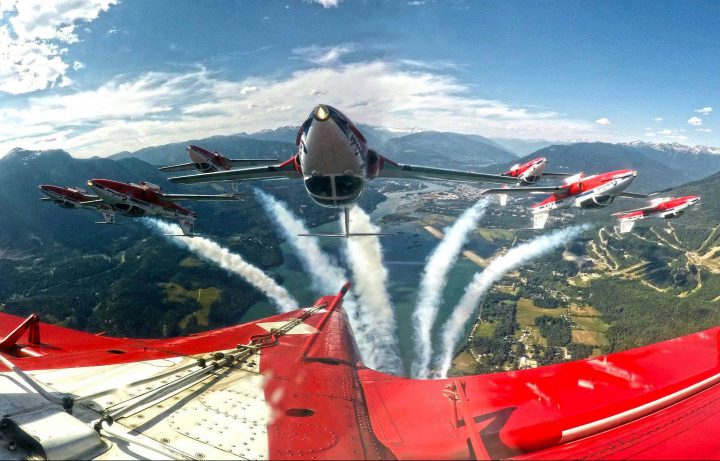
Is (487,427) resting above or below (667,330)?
above

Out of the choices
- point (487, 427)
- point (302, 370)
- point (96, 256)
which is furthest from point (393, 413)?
point (96, 256)

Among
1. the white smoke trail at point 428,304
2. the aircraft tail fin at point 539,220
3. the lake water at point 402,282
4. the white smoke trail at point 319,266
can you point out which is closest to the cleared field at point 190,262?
the lake water at point 402,282

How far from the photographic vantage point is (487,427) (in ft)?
25.4

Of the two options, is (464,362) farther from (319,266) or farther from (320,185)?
(320,185)

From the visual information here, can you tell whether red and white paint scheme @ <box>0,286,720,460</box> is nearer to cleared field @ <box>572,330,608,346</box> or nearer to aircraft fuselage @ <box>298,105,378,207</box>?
aircraft fuselage @ <box>298,105,378,207</box>

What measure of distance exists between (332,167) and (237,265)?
547 ft

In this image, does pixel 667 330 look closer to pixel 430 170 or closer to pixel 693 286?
pixel 693 286

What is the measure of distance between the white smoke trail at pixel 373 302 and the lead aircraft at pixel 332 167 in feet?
159

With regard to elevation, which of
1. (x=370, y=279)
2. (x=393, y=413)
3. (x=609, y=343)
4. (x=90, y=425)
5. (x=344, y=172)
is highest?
(x=344, y=172)

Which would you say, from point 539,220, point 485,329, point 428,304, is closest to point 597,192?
point 539,220

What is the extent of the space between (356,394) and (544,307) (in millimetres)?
172979

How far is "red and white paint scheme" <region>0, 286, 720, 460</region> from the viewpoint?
20.0ft

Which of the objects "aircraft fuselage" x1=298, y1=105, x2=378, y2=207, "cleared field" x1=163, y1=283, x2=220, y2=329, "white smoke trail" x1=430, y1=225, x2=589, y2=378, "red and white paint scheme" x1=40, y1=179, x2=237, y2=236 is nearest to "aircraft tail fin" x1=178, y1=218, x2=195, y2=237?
"red and white paint scheme" x1=40, y1=179, x2=237, y2=236

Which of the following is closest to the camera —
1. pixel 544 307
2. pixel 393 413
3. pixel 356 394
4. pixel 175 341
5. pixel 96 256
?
pixel 393 413
